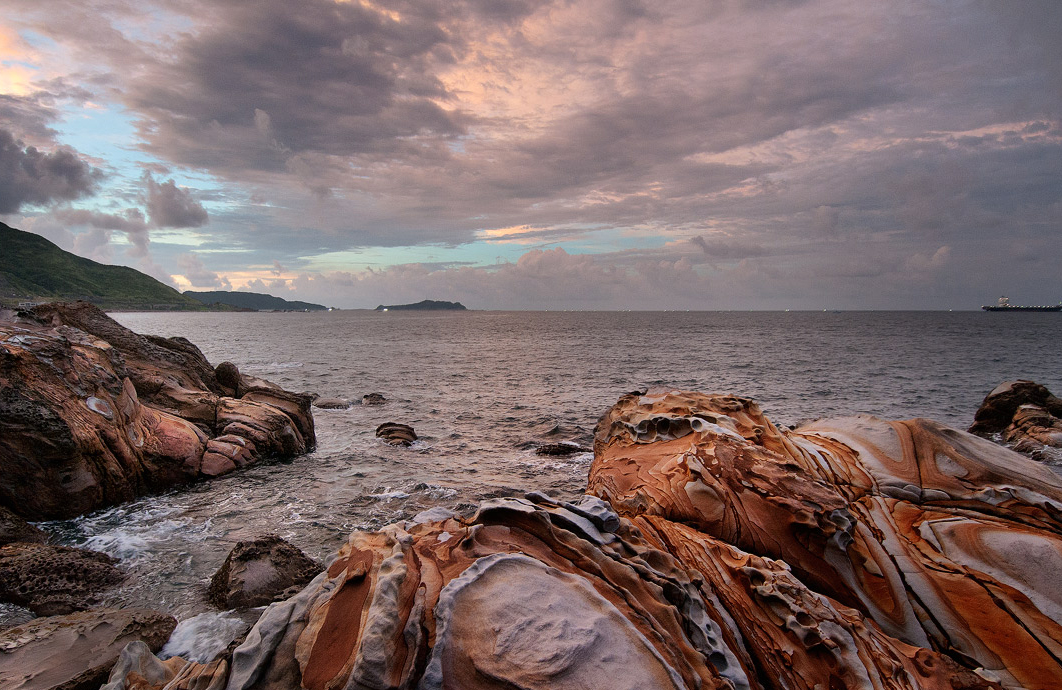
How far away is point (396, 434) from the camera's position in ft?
61.1

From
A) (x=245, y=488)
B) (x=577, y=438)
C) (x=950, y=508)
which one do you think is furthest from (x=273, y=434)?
(x=950, y=508)

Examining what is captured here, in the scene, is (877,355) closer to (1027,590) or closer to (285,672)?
(1027,590)

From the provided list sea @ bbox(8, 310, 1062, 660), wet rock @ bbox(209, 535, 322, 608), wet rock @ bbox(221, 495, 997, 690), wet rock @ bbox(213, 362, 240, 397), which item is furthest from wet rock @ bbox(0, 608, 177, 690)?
wet rock @ bbox(213, 362, 240, 397)

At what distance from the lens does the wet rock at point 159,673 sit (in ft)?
12.7

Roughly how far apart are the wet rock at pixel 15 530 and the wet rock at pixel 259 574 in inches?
155

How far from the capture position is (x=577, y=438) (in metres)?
19.3

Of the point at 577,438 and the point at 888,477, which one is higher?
the point at 888,477

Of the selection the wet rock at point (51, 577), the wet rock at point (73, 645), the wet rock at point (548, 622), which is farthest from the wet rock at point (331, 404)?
the wet rock at point (548, 622)

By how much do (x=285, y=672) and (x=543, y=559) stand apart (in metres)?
2.32

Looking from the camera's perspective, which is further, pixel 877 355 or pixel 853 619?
pixel 877 355

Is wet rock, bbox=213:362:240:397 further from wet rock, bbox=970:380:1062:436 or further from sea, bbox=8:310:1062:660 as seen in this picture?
wet rock, bbox=970:380:1062:436

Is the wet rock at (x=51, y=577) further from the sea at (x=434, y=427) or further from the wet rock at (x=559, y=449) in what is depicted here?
the wet rock at (x=559, y=449)

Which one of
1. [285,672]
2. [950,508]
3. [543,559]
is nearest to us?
[285,672]

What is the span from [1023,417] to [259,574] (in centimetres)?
2473
